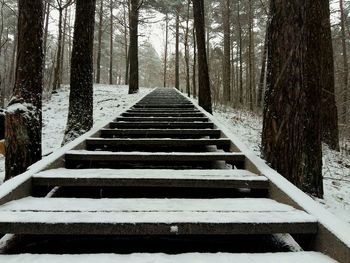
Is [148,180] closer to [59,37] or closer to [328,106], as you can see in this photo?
[328,106]

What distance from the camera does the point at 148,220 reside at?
7.22ft

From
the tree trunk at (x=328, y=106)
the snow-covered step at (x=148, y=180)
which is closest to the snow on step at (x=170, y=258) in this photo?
the snow-covered step at (x=148, y=180)

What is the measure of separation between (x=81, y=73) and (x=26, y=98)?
187cm

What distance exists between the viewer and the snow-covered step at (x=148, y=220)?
2.17 m

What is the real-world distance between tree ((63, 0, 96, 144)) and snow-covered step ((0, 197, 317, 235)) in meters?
4.10

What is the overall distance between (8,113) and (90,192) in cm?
232

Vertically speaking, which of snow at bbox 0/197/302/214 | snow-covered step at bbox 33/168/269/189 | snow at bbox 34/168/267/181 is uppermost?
snow at bbox 34/168/267/181

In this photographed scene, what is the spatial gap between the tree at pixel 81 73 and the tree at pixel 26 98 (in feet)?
4.82

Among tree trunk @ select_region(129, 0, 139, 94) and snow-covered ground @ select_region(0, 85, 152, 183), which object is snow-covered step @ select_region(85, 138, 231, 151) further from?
tree trunk @ select_region(129, 0, 139, 94)

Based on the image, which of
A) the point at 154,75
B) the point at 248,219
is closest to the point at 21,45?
the point at 248,219

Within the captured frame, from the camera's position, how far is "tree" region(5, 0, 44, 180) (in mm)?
4699

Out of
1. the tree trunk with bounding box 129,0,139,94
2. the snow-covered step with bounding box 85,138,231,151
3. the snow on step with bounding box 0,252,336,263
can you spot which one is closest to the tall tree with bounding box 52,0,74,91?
the tree trunk with bounding box 129,0,139,94

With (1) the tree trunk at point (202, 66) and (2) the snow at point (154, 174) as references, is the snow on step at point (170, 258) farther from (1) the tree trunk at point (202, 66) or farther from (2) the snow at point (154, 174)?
(1) the tree trunk at point (202, 66)

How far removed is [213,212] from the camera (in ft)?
7.82
